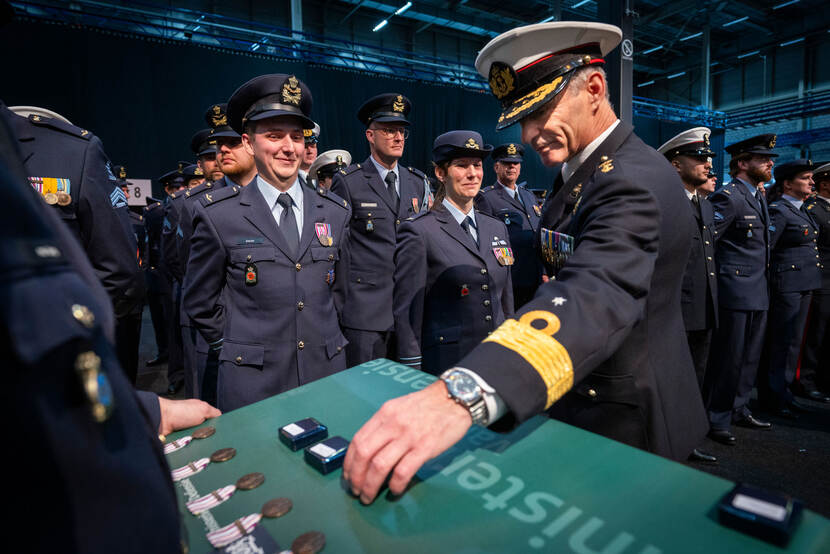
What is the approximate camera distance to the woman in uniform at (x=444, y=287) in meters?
2.27

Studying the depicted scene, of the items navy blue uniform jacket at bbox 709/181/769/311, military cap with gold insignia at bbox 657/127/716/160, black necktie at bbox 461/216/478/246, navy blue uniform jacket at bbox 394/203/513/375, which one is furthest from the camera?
navy blue uniform jacket at bbox 709/181/769/311

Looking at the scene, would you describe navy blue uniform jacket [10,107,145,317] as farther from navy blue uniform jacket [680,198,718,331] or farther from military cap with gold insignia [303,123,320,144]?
navy blue uniform jacket [680,198,718,331]

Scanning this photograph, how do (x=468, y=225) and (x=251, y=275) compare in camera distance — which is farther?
(x=468, y=225)

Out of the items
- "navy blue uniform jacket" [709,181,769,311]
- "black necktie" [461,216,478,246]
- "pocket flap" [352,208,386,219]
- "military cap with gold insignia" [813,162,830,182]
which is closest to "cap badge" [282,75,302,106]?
"black necktie" [461,216,478,246]

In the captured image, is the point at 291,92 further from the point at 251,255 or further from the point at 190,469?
the point at 190,469

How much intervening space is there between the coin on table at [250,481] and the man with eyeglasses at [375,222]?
2.06 metres

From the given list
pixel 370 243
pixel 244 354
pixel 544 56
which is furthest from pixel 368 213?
pixel 544 56

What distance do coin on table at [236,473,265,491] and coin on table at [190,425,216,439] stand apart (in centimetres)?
19

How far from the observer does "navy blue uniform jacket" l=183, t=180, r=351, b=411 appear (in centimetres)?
170

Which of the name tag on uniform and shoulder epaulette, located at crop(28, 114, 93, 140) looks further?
shoulder epaulette, located at crop(28, 114, 93, 140)

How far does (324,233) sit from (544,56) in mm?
1160

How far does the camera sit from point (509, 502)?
0.61 metres

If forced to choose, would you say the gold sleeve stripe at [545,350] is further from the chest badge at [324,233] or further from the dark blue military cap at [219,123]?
the dark blue military cap at [219,123]

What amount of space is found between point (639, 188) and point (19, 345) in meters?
0.97
